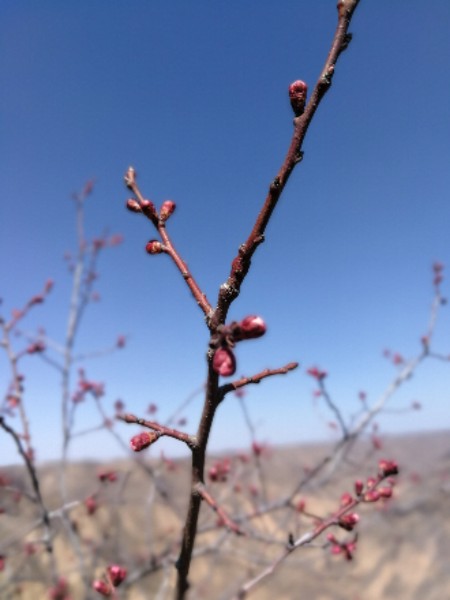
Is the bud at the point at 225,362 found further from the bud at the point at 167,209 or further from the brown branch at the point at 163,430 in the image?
the bud at the point at 167,209

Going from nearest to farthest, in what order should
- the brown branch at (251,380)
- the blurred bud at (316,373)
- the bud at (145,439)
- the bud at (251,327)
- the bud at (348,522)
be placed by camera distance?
the bud at (251,327) < the brown branch at (251,380) < the bud at (145,439) < the bud at (348,522) < the blurred bud at (316,373)

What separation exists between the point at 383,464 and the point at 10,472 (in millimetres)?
5819

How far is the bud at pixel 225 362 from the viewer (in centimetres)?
73

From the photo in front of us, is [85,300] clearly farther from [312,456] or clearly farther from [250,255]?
[312,456]

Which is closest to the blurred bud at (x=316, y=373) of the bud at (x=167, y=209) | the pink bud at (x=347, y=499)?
the pink bud at (x=347, y=499)

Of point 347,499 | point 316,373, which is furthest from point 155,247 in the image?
point 316,373

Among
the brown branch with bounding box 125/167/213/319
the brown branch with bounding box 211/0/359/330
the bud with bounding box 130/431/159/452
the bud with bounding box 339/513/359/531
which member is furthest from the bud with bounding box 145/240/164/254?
the bud with bounding box 339/513/359/531

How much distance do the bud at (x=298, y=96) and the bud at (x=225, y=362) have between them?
0.48m

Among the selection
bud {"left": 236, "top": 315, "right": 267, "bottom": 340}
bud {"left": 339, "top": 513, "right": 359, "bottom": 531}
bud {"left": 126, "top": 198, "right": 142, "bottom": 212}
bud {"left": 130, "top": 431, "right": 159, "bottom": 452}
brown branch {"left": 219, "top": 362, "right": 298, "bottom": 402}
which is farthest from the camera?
bud {"left": 339, "top": 513, "right": 359, "bottom": 531}

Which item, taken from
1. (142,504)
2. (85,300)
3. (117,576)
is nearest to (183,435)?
(117,576)

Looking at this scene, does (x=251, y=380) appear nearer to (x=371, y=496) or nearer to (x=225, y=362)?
(x=225, y=362)

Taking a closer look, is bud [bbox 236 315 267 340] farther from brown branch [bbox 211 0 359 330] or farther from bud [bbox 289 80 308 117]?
bud [bbox 289 80 308 117]

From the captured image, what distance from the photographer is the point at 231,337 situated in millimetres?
746

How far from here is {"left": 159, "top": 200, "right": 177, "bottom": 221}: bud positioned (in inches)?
44.2
